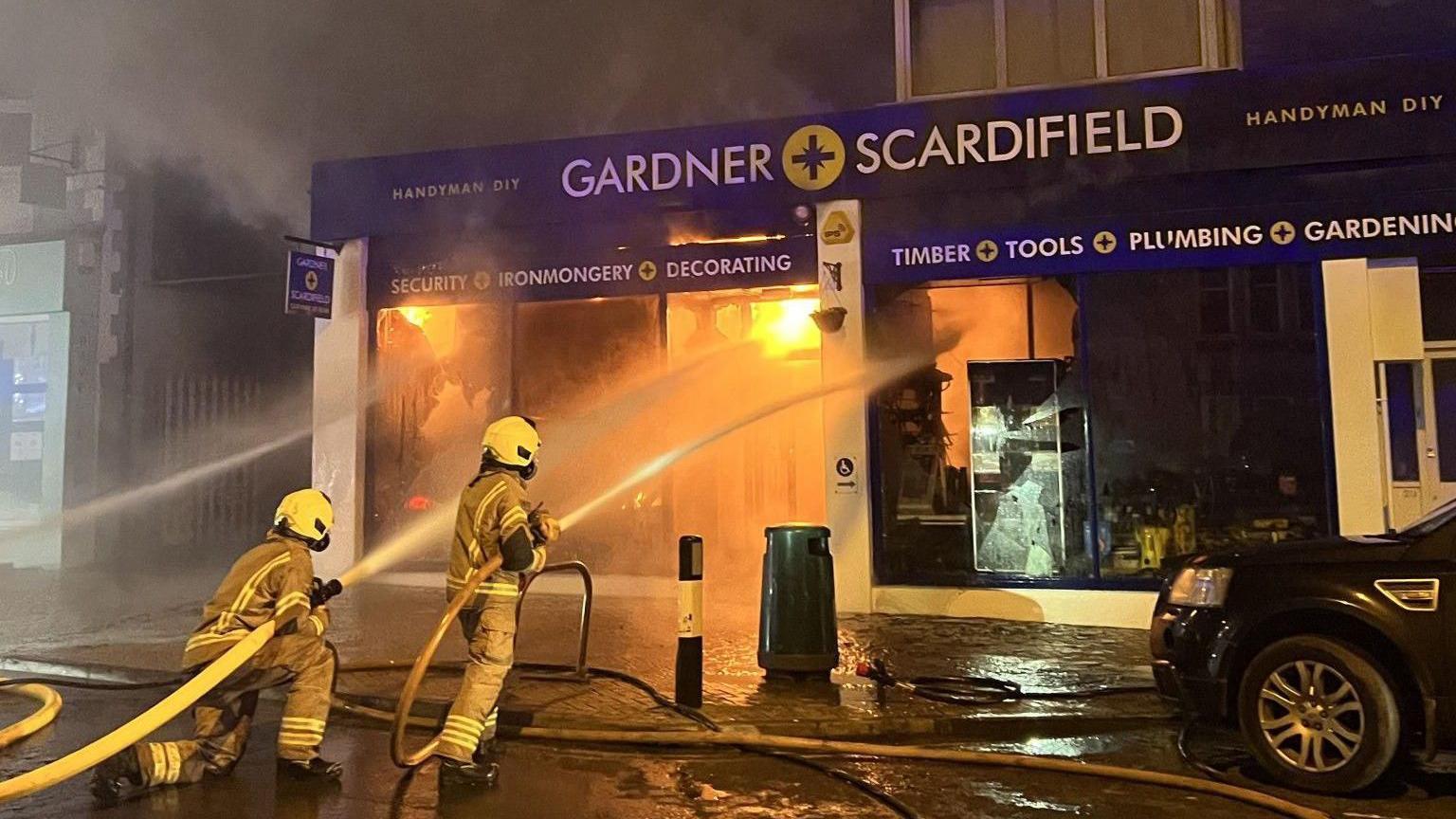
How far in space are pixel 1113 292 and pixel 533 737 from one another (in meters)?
6.63

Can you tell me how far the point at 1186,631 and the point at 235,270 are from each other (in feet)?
46.7

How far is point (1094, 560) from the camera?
31.5 ft

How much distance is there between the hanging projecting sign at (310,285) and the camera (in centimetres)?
1137

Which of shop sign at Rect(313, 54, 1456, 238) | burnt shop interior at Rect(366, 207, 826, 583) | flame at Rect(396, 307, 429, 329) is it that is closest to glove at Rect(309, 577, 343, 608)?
burnt shop interior at Rect(366, 207, 826, 583)

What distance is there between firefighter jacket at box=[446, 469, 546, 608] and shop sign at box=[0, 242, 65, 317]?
12.9 m

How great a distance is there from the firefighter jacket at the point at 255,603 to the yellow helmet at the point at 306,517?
0.12 metres

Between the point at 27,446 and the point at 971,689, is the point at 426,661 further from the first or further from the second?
the point at 27,446

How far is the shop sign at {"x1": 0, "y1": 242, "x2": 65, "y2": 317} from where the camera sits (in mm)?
15086

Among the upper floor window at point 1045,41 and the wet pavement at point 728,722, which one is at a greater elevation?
the upper floor window at point 1045,41

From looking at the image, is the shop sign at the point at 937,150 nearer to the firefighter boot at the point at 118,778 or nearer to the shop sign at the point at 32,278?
the shop sign at the point at 32,278

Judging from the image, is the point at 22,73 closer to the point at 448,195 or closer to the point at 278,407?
the point at 448,195

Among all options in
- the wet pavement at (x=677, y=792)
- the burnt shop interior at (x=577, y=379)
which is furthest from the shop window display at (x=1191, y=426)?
the wet pavement at (x=677, y=792)

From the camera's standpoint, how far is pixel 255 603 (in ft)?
16.2

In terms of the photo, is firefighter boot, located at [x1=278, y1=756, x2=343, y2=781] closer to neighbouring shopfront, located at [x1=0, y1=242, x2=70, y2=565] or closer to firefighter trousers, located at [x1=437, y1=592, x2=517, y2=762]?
firefighter trousers, located at [x1=437, y1=592, x2=517, y2=762]
